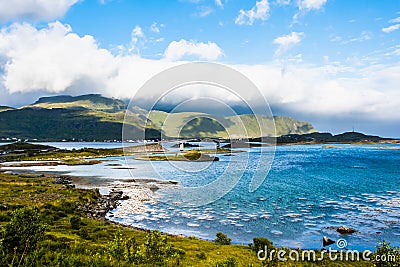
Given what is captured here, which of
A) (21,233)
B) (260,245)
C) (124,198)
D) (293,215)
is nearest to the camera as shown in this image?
(21,233)

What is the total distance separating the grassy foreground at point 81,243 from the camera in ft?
44.6

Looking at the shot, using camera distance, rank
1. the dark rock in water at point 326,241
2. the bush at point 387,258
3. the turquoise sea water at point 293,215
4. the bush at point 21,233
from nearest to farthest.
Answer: the bush at point 21,233, the bush at point 387,258, the dark rock in water at point 326,241, the turquoise sea water at point 293,215

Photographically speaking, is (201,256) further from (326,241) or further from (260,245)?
(326,241)

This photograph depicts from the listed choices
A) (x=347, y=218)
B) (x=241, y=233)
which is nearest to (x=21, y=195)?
(x=241, y=233)

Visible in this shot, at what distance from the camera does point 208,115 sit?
63.0 feet

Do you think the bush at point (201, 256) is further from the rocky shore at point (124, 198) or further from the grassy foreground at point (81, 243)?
the rocky shore at point (124, 198)

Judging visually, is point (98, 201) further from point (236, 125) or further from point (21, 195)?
point (236, 125)

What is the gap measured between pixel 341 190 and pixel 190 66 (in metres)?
69.8

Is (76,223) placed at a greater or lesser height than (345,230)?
greater

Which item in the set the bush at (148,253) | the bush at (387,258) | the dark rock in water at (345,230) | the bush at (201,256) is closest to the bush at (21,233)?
the bush at (148,253)

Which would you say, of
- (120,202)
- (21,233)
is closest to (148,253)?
(21,233)

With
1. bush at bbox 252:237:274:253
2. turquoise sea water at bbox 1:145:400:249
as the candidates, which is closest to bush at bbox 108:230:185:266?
bush at bbox 252:237:274:253

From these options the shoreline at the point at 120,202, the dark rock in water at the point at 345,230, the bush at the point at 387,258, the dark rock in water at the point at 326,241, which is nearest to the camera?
the bush at the point at 387,258

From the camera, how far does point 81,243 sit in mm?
23844
